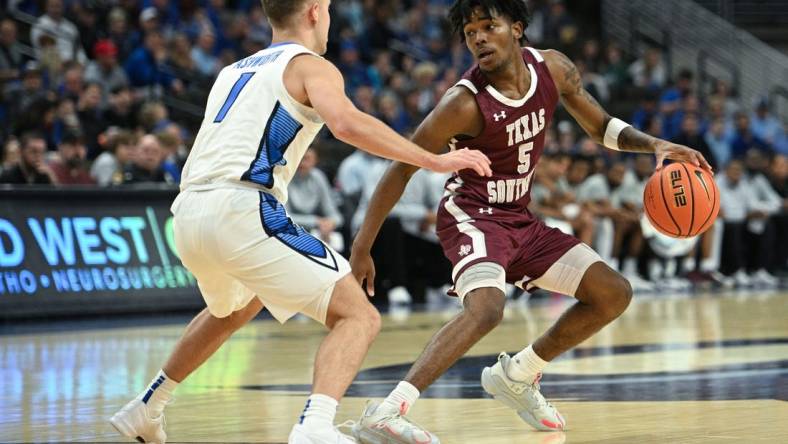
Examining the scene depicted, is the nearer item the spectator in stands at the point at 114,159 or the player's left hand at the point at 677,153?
the player's left hand at the point at 677,153

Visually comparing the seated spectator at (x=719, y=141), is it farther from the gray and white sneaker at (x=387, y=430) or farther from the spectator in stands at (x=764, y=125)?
the gray and white sneaker at (x=387, y=430)

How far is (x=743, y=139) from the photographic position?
19.4m

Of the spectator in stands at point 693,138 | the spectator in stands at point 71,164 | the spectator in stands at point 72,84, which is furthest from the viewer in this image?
the spectator in stands at point 693,138

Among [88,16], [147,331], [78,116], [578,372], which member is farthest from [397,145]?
[88,16]

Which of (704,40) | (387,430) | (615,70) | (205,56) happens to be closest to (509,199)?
(387,430)

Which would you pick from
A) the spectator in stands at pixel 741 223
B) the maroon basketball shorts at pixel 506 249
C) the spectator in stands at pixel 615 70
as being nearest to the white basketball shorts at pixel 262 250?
the maroon basketball shorts at pixel 506 249

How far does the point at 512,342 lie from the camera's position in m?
9.36

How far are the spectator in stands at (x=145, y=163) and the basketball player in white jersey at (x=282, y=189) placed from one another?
806 cm

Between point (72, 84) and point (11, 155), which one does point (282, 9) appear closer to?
point (11, 155)

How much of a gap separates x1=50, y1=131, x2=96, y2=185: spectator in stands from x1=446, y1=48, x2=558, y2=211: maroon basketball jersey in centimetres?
751

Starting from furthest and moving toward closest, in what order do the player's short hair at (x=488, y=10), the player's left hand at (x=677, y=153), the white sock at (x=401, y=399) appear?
the player's left hand at (x=677, y=153) → the player's short hair at (x=488, y=10) → the white sock at (x=401, y=399)

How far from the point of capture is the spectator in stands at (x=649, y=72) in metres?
21.2

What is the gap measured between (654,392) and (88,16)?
11057 millimetres

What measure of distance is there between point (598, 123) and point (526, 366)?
1197mm
